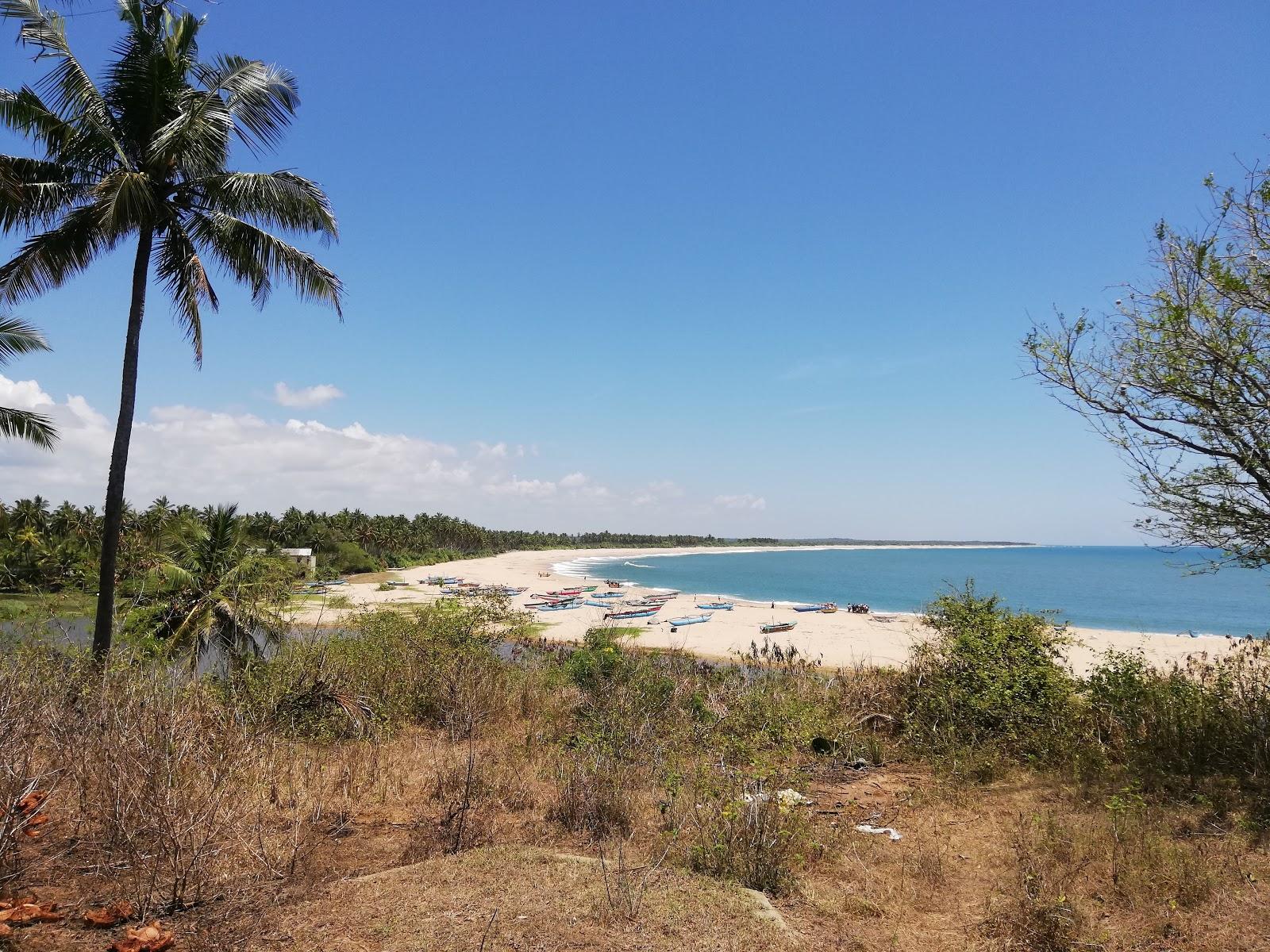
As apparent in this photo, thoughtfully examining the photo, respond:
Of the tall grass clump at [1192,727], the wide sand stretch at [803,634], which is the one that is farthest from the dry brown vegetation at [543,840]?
the wide sand stretch at [803,634]

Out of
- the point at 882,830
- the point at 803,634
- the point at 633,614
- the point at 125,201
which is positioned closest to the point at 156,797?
the point at 882,830

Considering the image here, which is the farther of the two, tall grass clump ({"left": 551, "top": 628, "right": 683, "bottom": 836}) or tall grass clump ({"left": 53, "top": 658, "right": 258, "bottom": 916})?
tall grass clump ({"left": 551, "top": 628, "right": 683, "bottom": 836})

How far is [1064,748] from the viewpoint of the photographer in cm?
802

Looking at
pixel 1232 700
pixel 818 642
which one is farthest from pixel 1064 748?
pixel 818 642

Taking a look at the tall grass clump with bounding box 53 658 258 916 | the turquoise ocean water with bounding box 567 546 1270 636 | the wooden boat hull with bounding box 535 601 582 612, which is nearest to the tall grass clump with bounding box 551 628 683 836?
the tall grass clump with bounding box 53 658 258 916

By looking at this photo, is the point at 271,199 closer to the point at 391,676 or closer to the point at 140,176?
the point at 140,176

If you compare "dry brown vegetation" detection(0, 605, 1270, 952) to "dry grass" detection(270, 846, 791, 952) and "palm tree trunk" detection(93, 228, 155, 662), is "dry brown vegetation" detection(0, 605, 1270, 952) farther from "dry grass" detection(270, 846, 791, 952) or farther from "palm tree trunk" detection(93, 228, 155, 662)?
"palm tree trunk" detection(93, 228, 155, 662)

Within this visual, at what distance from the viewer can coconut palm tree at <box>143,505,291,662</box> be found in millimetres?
12227

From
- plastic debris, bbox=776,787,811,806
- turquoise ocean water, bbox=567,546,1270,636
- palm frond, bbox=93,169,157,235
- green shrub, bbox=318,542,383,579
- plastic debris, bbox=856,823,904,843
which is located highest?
palm frond, bbox=93,169,157,235

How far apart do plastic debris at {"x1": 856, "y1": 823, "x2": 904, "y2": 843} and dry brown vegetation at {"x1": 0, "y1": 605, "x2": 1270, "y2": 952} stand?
174mm

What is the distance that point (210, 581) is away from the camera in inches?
519

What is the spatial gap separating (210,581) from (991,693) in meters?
14.1

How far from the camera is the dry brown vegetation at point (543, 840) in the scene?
12.6ft

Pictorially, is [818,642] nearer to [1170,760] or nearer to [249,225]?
[1170,760]
